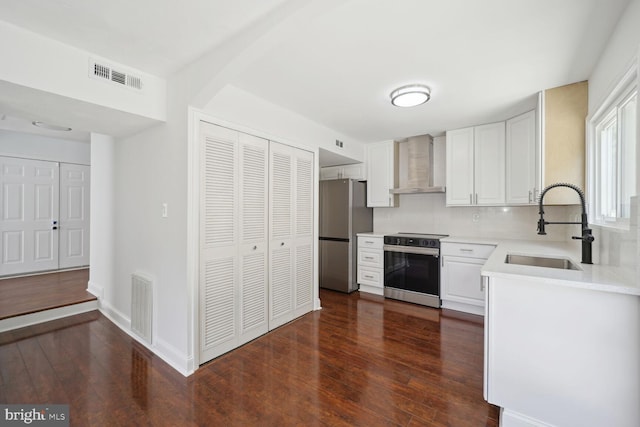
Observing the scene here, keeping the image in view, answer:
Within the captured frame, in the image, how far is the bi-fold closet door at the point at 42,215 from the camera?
436 cm

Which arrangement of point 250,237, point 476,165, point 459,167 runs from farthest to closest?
point 459,167
point 476,165
point 250,237

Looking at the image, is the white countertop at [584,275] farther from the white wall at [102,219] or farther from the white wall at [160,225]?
the white wall at [102,219]

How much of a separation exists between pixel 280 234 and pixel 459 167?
2.54m

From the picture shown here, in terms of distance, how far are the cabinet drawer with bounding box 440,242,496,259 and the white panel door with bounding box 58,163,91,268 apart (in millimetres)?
6310

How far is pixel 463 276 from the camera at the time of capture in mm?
3322

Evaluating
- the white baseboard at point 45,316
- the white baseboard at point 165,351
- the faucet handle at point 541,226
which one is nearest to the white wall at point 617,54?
the faucet handle at point 541,226

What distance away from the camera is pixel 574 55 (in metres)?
1.92

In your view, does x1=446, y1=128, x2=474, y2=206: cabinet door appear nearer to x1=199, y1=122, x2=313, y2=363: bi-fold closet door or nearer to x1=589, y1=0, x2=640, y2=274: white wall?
x1=589, y1=0, x2=640, y2=274: white wall

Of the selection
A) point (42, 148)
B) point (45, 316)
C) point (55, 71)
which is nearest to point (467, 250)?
point (55, 71)

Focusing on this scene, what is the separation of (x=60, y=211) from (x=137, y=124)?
13.3 feet

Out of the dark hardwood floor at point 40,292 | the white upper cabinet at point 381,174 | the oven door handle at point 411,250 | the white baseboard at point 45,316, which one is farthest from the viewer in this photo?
the white upper cabinet at point 381,174

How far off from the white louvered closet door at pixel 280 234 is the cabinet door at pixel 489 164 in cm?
239

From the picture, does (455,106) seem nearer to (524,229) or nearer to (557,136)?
(557,136)

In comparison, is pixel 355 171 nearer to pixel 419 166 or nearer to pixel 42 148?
pixel 419 166
